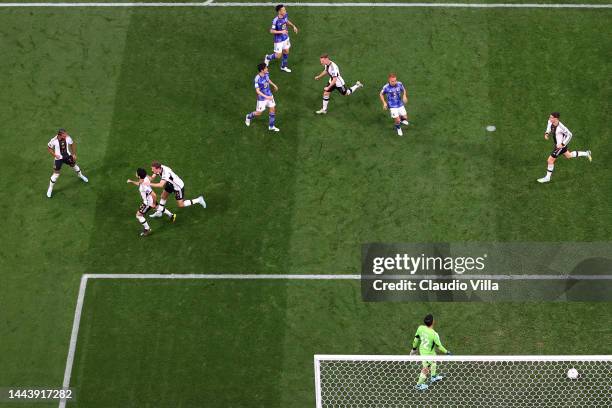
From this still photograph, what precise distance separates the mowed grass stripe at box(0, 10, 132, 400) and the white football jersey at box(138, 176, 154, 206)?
194 centimetres

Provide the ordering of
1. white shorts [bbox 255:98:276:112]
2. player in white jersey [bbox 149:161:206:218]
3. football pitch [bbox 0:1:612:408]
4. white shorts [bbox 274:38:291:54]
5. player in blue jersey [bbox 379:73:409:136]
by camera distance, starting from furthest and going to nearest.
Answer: white shorts [bbox 274:38:291:54]
white shorts [bbox 255:98:276:112]
player in blue jersey [bbox 379:73:409:136]
player in white jersey [bbox 149:161:206:218]
football pitch [bbox 0:1:612:408]

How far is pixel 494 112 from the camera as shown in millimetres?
26812

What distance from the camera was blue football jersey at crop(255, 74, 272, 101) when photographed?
84.0 ft

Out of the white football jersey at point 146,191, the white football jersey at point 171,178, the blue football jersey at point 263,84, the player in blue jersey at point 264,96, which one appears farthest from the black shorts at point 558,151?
the white football jersey at point 146,191

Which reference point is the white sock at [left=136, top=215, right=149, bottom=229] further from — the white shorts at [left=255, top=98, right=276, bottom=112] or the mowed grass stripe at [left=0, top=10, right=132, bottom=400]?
the white shorts at [left=255, top=98, right=276, bottom=112]

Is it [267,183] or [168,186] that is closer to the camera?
[168,186]

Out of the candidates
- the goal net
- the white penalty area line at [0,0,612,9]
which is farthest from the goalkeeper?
the white penalty area line at [0,0,612,9]

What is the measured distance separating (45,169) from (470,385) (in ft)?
40.2

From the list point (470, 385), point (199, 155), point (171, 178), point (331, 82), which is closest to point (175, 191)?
point (171, 178)

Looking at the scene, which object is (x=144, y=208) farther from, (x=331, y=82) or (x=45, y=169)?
(x=331, y=82)

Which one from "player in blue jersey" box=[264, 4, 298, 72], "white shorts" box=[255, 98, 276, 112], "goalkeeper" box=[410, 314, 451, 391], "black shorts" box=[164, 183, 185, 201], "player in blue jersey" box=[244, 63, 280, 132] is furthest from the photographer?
"player in blue jersey" box=[264, 4, 298, 72]

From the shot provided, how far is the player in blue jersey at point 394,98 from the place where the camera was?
25.7 m

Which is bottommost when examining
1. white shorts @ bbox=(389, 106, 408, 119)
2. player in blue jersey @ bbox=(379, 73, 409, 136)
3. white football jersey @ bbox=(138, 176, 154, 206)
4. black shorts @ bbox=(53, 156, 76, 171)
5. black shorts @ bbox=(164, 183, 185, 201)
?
white football jersey @ bbox=(138, 176, 154, 206)

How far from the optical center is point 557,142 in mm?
24531
